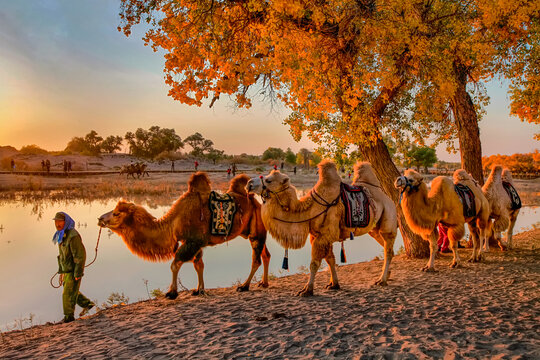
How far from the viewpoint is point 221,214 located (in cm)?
655

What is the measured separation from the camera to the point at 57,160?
50.5 meters

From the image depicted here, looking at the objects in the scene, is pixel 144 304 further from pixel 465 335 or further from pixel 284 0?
Answer: pixel 284 0

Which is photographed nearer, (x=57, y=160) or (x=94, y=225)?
(x=94, y=225)

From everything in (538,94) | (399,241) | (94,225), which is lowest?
(399,241)

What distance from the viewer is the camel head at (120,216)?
19.9 ft

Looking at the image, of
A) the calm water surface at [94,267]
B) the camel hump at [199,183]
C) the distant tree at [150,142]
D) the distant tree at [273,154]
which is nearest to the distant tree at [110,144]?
the distant tree at [150,142]

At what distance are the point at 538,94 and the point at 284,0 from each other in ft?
32.8

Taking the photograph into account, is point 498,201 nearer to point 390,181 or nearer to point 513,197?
point 513,197

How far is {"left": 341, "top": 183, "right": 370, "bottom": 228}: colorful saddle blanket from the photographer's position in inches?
252

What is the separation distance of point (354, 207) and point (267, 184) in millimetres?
1623

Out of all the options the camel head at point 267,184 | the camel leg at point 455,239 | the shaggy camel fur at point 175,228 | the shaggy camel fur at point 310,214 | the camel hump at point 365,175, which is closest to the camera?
the camel head at point 267,184

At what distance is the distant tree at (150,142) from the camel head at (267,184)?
224ft

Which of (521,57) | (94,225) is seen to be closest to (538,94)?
(521,57)

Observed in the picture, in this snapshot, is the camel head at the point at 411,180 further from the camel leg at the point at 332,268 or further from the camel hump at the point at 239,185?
the camel hump at the point at 239,185
